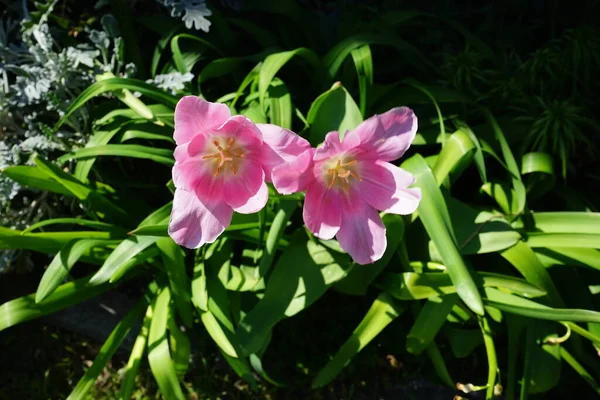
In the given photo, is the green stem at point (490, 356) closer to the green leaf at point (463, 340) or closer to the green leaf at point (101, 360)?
the green leaf at point (463, 340)

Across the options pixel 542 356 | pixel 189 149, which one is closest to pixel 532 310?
pixel 542 356

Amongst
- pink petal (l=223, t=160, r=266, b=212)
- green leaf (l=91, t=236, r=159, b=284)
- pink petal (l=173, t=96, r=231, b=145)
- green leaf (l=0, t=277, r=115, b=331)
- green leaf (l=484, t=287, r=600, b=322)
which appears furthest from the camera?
green leaf (l=0, t=277, r=115, b=331)

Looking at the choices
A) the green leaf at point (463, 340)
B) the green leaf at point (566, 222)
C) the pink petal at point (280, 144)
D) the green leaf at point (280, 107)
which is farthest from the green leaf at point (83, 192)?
the green leaf at point (566, 222)

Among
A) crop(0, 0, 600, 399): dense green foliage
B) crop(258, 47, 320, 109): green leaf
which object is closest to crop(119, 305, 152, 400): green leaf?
crop(0, 0, 600, 399): dense green foliage

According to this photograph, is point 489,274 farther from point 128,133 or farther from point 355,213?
point 128,133

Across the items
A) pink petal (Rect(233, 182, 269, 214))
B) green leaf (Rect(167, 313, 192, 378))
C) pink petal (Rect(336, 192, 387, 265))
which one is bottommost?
green leaf (Rect(167, 313, 192, 378))

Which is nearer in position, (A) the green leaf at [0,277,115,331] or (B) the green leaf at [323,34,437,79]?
(A) the green leaf at [0,277,115,331]

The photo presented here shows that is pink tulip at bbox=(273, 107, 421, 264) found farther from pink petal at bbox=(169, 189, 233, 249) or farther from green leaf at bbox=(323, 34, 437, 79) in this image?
green leaf at bbox=(323, 34, 437, 79)
